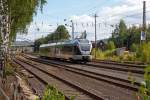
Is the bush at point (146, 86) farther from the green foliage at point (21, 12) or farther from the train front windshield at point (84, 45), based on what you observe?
the train front windshield at point (84, 45)

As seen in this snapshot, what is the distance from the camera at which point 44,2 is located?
2658 cm

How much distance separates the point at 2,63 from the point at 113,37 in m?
125

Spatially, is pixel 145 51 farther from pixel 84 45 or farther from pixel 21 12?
pixel 21 12

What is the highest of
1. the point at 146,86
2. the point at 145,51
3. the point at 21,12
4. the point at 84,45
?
the point at 21,12

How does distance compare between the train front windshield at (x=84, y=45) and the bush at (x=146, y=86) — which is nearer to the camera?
→ the bush at (x=146, y=86)

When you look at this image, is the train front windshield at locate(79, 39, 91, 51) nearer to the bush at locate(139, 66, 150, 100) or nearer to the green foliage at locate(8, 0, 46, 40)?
the green foliage at locate(8, 0, 46, 40)

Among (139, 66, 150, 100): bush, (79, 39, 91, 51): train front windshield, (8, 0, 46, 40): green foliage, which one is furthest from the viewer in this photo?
(79, 39, 91, 51): train front windshield

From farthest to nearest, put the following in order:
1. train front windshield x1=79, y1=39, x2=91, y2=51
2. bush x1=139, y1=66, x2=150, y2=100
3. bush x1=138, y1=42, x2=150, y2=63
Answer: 1. train front windshield x1=79, y1=39, x2=91, y2=51
2. bush x1=138, y1=42, x2=150, y2=63
3. bush x1=139, y1=66, x2=150, y2=100

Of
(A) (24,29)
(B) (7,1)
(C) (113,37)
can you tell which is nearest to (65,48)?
(A) (24,29)

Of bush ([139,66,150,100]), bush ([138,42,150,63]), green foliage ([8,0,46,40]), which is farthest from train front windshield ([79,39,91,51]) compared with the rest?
bush ([139,66,150,100])

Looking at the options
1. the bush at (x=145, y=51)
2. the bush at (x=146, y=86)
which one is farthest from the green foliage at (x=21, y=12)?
the bush at (x=146, y=86)

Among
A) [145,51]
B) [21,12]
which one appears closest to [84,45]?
[145,51]

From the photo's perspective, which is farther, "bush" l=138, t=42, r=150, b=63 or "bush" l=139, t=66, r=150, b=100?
"bush" l=138, t=42, r=150, b=63

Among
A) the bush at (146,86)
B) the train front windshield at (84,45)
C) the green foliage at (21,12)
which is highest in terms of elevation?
the green foliage at (21,12)
